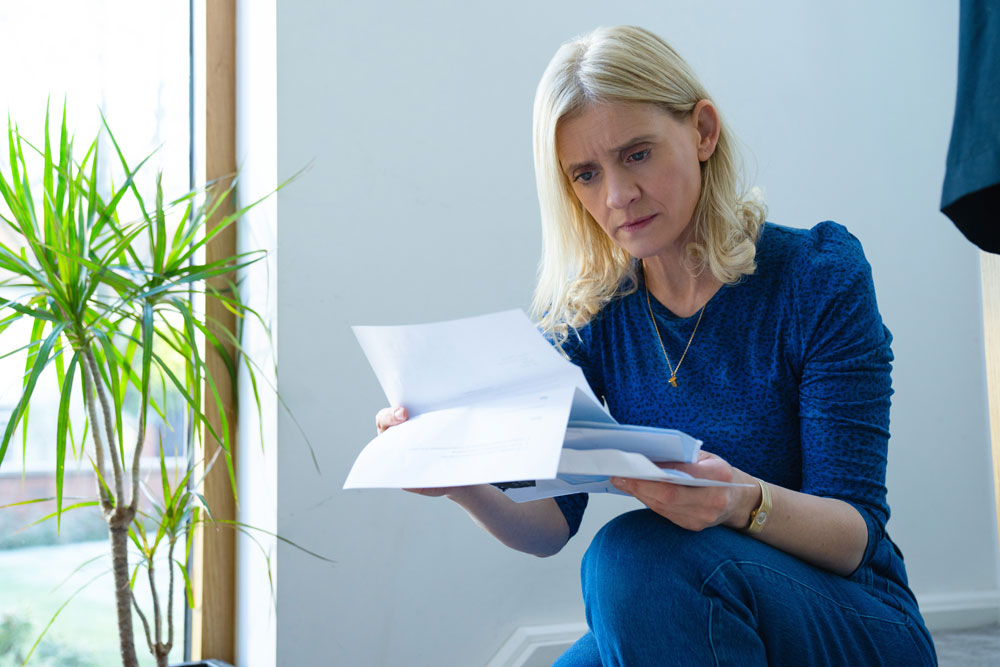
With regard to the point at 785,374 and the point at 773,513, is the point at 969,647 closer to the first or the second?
the point at 785,374

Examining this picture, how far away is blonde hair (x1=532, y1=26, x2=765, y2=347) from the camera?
119 cm

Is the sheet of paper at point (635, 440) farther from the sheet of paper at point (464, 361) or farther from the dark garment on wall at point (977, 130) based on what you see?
the dark garment on wall at point (977, 130)

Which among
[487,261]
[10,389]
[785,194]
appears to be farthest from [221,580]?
[785,194]

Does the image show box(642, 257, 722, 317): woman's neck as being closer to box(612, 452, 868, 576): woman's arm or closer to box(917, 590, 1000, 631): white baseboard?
box(612, 452, 868, 576): woman's arm

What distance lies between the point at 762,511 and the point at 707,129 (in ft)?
1.87

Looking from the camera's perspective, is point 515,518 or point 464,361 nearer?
point 464,361

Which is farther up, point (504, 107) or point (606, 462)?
point (504, 107)

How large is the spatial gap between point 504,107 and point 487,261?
1.19 ft

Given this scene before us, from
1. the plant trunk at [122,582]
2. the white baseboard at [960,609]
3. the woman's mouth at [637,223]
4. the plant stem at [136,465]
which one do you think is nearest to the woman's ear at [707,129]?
the woman's mouth at [637,223]

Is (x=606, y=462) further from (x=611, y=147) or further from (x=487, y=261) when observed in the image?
(x=487, y=261)

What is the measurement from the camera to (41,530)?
177 centimetres

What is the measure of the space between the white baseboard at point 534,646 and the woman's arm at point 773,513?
3.48ft

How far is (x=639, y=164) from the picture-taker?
120cm

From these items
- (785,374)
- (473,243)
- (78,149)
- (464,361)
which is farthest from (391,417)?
(78,149)
